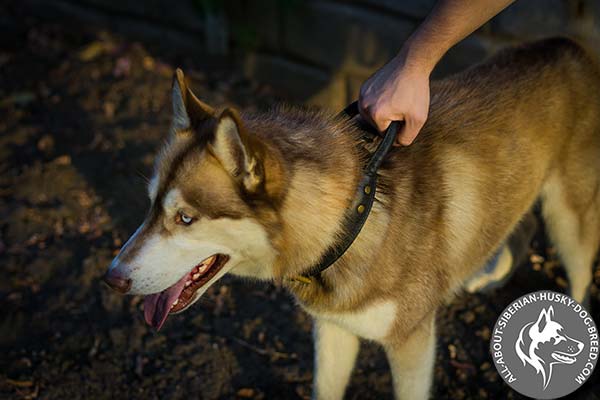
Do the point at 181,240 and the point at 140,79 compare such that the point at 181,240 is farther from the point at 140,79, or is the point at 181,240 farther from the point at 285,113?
the point at 140,79

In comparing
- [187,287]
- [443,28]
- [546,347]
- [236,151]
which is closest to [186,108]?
[236,151]

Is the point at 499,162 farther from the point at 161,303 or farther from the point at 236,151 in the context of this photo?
the point at 161,303

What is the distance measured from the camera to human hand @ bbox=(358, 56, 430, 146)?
8.19 feet

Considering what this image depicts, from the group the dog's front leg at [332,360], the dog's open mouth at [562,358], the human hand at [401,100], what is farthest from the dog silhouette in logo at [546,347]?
the human hand at [401,100]

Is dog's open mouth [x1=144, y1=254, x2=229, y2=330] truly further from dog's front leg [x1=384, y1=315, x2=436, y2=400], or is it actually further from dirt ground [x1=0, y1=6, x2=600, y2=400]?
dirt ground [x1=0, y1=6, x2=600, y2=400]

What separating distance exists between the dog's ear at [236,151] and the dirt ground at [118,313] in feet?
4.93

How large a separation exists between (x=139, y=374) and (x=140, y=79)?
3.23 metres

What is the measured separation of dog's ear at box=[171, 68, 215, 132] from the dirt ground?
148 cm

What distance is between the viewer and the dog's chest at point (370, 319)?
2.54m

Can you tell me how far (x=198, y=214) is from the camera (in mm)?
2271

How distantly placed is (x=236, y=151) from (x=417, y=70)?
0.81 meters

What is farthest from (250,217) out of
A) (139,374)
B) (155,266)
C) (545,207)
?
(545,207)

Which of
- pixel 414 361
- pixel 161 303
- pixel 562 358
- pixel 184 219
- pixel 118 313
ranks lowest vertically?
pixel 118 313

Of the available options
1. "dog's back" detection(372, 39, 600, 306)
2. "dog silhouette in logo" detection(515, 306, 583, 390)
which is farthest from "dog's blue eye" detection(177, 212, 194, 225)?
"dog silhouette in logo" detection(515, 306, 583, 390)
